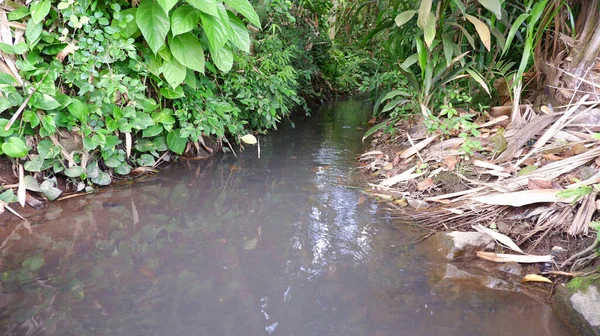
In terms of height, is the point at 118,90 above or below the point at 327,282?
above

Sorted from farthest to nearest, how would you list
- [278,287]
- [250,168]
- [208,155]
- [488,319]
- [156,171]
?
1. [208,155]
2. [250,168]
3. [156,171]
4. [278,287]
5. [488,319]

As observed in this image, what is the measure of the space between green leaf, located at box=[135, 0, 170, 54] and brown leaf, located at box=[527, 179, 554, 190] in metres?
2.07

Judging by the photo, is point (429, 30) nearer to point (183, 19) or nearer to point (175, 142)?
point (183, 19)

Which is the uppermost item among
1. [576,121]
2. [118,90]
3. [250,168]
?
[118,90]

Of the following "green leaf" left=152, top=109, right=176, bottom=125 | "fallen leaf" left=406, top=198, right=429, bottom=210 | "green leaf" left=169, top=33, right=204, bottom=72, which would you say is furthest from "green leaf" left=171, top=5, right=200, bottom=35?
"fallen leaf" left=406, top=198, right=429, bottom=210

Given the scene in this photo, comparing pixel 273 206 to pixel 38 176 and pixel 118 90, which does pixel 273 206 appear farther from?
pixel 38 176

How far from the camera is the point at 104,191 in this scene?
224 centimetres

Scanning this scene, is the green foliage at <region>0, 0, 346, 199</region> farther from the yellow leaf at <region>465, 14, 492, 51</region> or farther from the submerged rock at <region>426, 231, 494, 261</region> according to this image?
the submerged rock at <region>426, 231, 494, 261</region>

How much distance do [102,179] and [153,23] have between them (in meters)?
0.97

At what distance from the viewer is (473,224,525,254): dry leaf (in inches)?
62.5

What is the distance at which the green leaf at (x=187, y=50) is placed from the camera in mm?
2242

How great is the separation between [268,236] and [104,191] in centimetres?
114

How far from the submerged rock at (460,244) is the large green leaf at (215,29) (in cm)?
159

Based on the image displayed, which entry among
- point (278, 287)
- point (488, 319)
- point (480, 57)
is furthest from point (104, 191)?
point (480, 57)
